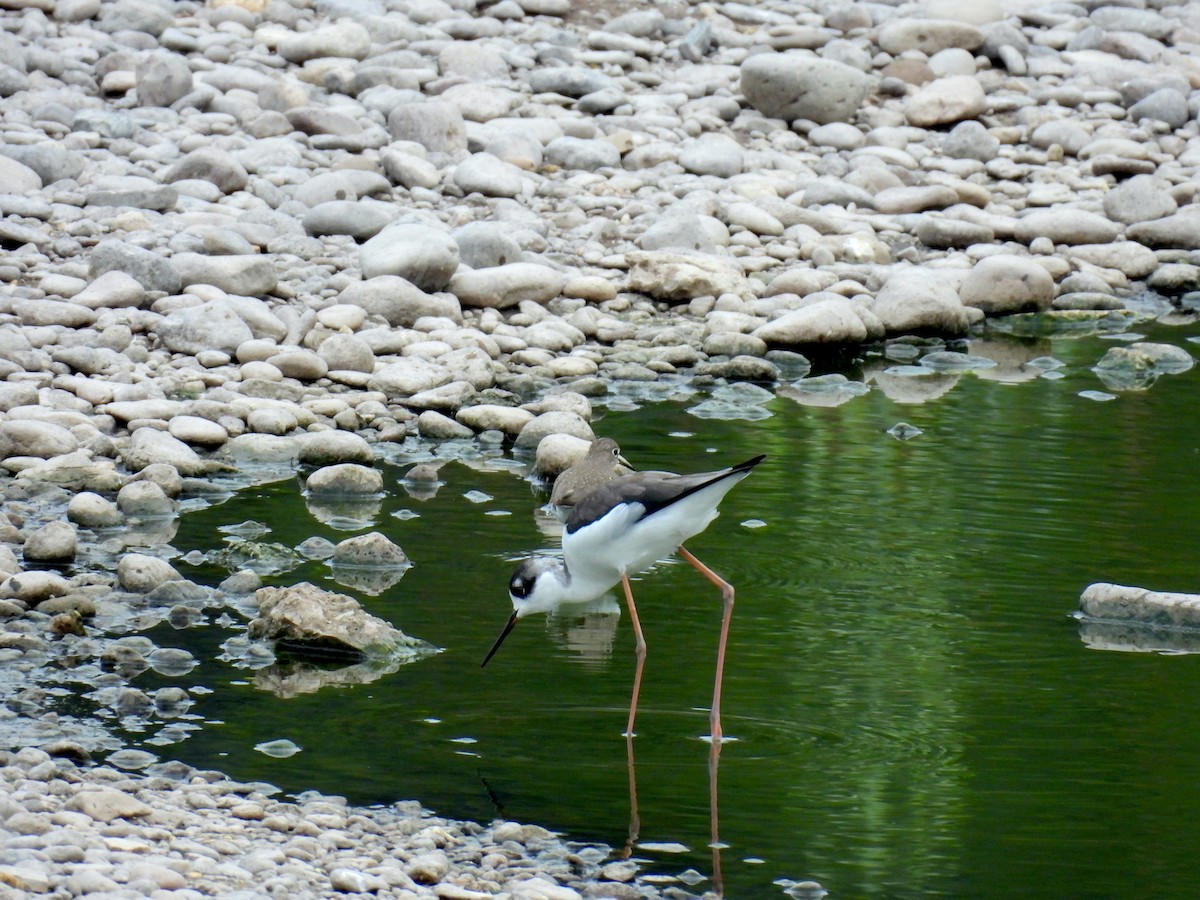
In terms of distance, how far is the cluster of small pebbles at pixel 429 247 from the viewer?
221 inches

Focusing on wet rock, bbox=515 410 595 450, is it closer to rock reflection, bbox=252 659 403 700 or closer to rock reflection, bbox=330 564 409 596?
rock reflection, bbox=330 564 409 596

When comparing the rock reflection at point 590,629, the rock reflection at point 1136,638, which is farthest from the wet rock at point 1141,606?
the rock reflection at point 590,629

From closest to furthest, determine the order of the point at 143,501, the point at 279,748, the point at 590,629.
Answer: the point at 279,748 → the point at 590,629 → the point at 143,501

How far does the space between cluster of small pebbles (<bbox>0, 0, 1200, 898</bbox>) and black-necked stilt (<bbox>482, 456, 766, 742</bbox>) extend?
125 centimetres

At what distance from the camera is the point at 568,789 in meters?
5.23

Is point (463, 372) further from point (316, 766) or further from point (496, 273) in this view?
point (316, 766)

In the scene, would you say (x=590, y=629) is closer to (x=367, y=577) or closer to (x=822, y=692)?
(x=367, y=577)

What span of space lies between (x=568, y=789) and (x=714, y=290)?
7.09 metres

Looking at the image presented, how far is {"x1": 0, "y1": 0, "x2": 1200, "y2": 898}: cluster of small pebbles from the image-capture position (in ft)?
18.4

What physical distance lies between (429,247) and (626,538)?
5702 millimetres

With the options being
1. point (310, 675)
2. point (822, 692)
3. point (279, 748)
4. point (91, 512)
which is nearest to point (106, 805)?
point (279, 748)

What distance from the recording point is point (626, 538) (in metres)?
5.75

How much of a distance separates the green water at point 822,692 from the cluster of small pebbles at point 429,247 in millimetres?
394

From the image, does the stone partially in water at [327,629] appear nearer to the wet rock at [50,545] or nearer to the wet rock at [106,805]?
the wet rock at [50,545]
